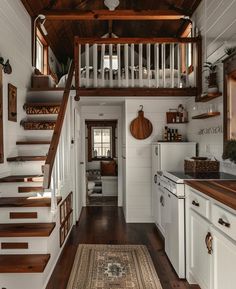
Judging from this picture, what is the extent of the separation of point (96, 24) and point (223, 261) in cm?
670

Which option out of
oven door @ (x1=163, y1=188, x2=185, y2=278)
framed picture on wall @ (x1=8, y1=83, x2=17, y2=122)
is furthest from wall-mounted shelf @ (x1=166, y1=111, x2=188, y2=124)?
framed picture on wall @ (x1=8, y1=83, x2=17, y2=122)

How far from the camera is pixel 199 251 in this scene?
7.32 ft

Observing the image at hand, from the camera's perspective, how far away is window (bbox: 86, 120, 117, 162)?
8852 mm

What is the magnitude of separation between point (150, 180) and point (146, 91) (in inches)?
60.5

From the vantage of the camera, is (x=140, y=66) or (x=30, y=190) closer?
(x=30, y=190)

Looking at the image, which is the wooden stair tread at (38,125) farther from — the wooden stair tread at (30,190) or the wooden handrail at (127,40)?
the wooden handrail at (127,40)

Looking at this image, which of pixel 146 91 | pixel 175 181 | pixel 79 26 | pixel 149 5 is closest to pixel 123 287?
pixel 175 181

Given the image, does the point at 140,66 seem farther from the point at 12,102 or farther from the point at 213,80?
the point at 12,102

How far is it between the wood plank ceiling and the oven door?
3.32 m

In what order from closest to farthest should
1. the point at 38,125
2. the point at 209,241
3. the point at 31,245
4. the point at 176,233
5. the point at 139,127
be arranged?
the point at 209,241 → the point at 31,245 → the point at 176,233 → the point at 38,125 → the point at 139,127

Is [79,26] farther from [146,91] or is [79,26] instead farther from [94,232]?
[94,232]

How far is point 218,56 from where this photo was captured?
338cm

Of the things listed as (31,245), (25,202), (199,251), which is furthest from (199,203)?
(25,202)

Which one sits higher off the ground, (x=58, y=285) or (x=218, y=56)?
(x=218, y=56)
